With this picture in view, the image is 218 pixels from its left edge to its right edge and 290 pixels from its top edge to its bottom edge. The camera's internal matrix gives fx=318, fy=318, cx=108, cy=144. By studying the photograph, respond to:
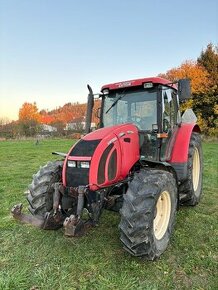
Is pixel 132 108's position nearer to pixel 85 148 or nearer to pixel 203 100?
pixel 85 148

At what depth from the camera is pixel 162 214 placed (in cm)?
427

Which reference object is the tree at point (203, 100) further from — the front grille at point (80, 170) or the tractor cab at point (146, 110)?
the front grille at point (80, 170)

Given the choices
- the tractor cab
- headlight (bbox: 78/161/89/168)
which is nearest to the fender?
the tractor cab

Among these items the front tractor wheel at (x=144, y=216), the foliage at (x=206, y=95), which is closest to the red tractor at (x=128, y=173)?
the front tractor wheel at (x=144, y=216)

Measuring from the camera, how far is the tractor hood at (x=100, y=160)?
3975 mm

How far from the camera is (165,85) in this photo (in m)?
5.05

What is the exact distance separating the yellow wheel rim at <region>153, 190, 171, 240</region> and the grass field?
283 mm

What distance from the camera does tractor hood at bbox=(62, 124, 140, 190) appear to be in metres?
3.97

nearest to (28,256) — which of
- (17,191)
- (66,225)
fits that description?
(66,225)

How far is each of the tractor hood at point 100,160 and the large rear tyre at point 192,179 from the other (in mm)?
1502

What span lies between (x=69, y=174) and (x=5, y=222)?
1.79m

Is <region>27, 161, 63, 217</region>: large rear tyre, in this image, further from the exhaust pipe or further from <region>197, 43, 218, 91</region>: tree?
<region>197, 43, 218, 91</region>: tree

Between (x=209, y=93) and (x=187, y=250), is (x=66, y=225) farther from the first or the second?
(x=209, y=93)

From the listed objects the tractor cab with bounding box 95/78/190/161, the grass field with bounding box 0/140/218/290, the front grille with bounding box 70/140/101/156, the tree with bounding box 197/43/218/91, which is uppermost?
the tree with bounding box 197/43/218/91
